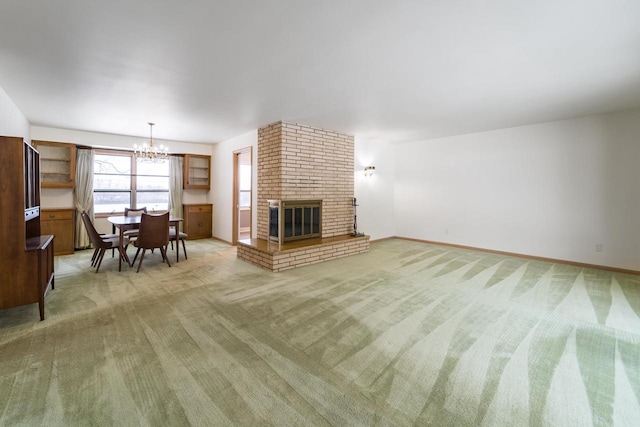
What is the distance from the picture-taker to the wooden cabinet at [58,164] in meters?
5.60

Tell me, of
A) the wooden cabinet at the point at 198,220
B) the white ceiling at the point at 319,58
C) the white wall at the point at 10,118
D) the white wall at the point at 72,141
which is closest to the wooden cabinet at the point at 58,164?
the white wall at the point at 72,141

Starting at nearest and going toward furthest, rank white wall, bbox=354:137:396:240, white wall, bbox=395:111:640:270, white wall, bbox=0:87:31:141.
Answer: white wall, bbox=0:87:31:141
white wall, bbox=395:111:640:270
white wall, bbox=354:137:396:240

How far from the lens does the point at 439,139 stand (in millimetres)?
6715

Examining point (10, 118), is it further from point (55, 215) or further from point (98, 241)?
point (55, 215)

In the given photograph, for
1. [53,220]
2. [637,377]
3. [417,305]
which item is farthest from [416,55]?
[53,220]

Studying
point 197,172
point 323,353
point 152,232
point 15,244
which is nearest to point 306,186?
point 152,232

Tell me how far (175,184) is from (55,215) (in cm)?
237

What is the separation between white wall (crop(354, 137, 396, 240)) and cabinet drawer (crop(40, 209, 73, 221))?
6042 millimetres

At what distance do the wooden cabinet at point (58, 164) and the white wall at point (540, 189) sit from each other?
7.78 meters

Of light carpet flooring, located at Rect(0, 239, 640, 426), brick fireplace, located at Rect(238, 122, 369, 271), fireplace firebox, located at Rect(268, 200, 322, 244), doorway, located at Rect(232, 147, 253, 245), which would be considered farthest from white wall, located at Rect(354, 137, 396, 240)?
light carpet flooring, located at Rect(0, 239, 640, 426)

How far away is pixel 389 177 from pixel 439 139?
1513 millimetres

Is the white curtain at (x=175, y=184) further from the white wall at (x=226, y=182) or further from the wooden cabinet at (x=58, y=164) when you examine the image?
the wooden cabinet at (x=58, y=164)

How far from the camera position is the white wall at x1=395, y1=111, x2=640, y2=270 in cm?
450

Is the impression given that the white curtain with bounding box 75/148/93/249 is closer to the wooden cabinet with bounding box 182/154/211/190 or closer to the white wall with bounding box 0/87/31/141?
the white wall with bounding box 0/87/31/141
